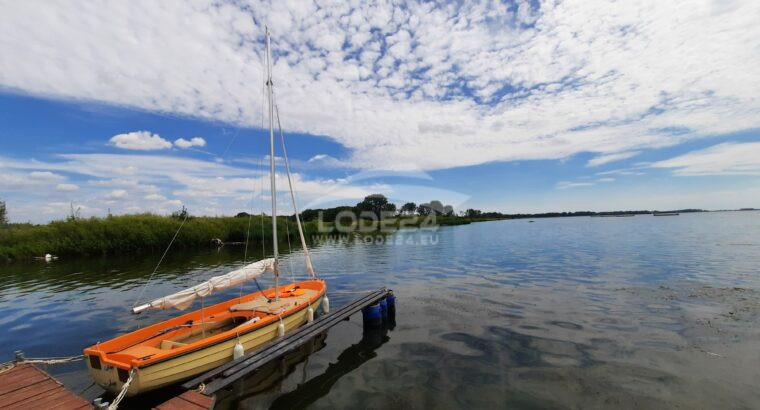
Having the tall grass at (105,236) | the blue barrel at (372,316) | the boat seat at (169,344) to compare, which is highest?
the tall grass at (105,236)

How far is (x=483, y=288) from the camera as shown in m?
21.6

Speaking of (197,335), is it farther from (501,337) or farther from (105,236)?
(105,236)

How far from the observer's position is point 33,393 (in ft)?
26.9

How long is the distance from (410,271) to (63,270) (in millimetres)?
32686

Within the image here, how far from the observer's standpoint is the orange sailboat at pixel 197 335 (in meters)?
8.69

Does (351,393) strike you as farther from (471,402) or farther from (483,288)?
(483,288)

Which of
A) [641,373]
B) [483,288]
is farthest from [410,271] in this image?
[641,373]

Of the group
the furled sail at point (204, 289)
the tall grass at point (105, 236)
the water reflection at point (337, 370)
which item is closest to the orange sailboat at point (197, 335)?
the furled sail at point (204, 289)

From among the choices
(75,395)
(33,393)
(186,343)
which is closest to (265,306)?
(186,343)

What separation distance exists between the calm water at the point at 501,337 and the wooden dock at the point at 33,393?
1602 millimetres

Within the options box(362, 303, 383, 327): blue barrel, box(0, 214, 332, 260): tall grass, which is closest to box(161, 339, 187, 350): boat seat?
box(362, 303, 383, 327): blue barrel

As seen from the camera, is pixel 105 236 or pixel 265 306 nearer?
pixel 265 306

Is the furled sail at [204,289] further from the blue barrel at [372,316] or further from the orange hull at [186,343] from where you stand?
the blue barrel at [372,316]

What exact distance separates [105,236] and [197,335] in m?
43.5
